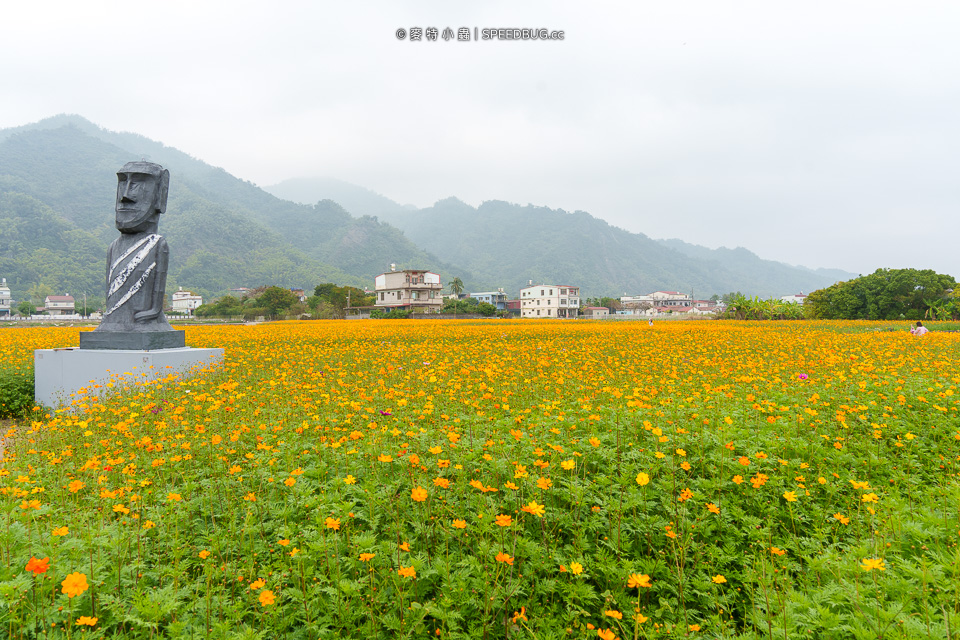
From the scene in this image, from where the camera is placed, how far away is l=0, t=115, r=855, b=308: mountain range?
90688 mm

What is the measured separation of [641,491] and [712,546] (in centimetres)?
52

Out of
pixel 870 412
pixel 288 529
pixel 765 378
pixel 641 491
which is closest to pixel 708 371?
pixel 765 378

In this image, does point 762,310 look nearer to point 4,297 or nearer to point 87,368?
point 87,368

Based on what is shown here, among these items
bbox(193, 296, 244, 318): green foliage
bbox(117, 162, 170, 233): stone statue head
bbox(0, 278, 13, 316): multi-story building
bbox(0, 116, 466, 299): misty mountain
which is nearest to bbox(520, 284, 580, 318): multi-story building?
bbox(193, 296, 244, 318): green foliage

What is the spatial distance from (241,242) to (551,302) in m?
87.1

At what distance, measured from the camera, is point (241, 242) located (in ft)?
385

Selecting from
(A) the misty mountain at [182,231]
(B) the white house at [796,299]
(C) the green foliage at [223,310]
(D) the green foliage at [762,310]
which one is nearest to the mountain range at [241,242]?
(A) the misty mountain at [182,231]

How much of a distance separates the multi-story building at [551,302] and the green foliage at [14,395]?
73.3m

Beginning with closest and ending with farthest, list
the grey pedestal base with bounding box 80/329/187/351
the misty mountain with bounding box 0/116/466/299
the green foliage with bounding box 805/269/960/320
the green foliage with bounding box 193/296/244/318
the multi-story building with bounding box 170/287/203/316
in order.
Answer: the grey pedestal base with bounding box 80/329/187/351 → the green foliage with bounding box 805/269/960/320 → the green foliage with bounding box 193/296/244/318 → the multi-story building with bounding box 170/287/203/316 → the misty mountain with bounding box 0/116/466/299

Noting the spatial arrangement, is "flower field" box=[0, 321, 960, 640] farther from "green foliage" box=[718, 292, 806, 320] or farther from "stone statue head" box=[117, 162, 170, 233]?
"green foliage" box=[718, 292, 806, 320]

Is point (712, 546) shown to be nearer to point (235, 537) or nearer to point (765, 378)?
point (235, 537)

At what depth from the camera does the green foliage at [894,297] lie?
30.7 m

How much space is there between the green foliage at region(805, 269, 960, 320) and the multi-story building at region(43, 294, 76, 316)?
10035 cm

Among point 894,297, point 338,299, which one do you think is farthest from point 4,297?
point 894,297
